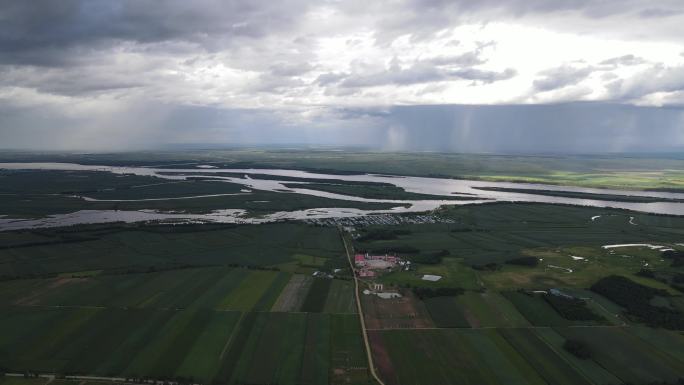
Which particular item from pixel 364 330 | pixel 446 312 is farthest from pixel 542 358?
pixel 364 330

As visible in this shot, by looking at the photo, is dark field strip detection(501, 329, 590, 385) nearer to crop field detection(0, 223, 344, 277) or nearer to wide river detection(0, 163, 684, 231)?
crop field detection(0, 223, 344, 277)

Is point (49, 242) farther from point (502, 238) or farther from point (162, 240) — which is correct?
point (502, 238)

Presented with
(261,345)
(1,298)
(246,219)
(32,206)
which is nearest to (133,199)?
(32,206)

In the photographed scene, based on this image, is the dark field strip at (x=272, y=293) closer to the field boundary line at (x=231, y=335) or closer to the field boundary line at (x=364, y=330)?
the field boundary line at (x=231, y=335)

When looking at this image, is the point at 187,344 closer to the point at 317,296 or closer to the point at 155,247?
the point at 317,296

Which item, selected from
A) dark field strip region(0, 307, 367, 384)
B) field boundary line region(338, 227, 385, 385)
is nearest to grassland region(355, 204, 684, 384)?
field boundary line region(338, 227, 385, 385)

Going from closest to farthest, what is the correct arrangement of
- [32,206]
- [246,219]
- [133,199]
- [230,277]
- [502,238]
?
[230,277]
[502,238]
[246,219]
[32,206]
[133,199]

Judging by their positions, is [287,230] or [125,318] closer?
[125,318]
